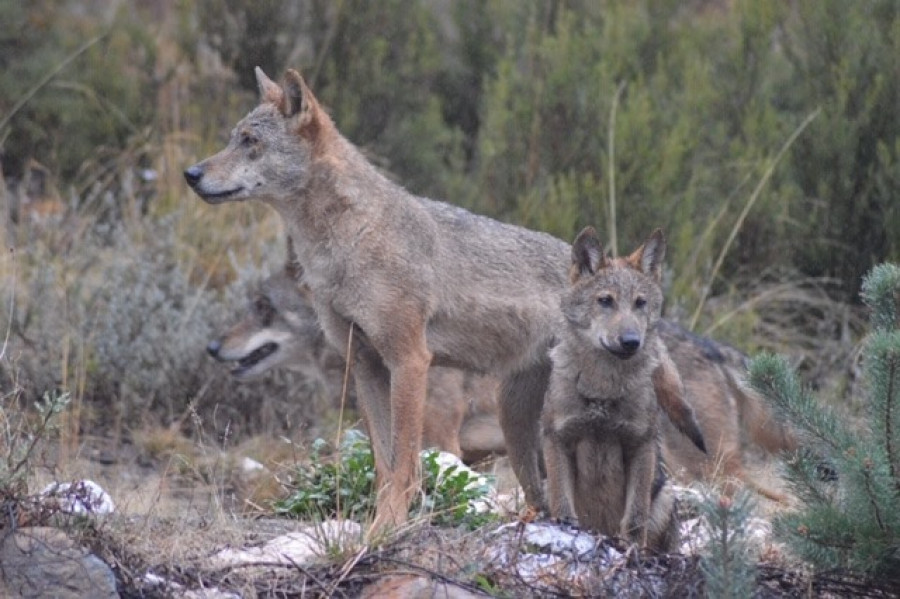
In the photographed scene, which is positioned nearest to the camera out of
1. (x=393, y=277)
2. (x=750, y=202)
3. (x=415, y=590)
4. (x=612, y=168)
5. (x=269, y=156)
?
(x=415, y=590)

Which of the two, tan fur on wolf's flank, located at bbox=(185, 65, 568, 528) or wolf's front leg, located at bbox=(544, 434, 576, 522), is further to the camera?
tan fur on wolf's flank, located at bbox=(185, 65, 568, 528)

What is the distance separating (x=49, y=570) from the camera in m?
5.00

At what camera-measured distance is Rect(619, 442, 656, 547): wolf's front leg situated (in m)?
5.90

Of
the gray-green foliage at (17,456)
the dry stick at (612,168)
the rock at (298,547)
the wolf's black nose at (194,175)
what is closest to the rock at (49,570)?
the gray-green foliage at (17,456)

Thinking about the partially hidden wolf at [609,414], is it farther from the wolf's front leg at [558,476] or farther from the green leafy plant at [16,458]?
the green leafy plant at [16,458]

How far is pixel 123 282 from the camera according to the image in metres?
10.1

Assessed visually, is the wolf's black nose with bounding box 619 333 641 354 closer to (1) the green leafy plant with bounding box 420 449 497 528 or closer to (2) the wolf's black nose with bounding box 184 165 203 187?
(1) the green leafy plant with bounding box 420 449 497 528

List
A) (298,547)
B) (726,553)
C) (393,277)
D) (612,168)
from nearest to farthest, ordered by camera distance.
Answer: (726,553)
(298,547)
(393,277)
(612,168)

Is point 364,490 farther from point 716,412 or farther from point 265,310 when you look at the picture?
point 265,310

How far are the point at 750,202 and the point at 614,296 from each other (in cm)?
413

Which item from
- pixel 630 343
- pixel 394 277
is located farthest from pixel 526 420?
pixel 630 343

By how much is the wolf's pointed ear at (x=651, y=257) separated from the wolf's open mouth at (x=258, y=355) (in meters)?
3.33

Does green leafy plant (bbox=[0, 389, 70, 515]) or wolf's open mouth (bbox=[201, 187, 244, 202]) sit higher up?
wolf's open mouth (bbox=[201, 187, 244, 202])

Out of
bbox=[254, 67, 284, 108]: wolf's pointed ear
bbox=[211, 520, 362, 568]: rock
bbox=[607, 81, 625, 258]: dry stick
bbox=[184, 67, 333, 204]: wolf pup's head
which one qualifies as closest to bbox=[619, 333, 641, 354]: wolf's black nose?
bbox=[211, 520, 362, 568]: rock
